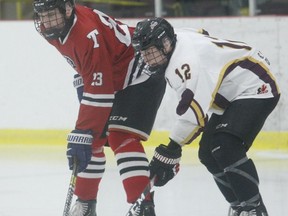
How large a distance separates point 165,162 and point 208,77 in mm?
387

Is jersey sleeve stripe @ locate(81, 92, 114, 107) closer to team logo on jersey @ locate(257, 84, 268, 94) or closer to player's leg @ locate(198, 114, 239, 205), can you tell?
player's leg @ locate(198, 114, 239, 205)

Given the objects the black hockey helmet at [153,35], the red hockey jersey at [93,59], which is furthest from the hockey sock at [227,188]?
the black hockey helmet at [153,35]

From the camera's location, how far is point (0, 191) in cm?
511

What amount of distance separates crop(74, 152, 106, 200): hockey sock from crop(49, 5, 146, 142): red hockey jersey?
0.87 feet

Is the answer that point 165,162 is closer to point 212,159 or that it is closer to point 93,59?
point 212,159

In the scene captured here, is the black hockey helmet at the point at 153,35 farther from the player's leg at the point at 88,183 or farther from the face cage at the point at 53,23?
the player's leg at the point at 88,183

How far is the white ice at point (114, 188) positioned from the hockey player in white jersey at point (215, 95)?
2.70 ft

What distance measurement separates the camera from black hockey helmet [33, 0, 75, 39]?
11.9 ft

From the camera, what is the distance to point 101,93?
371 centimetres

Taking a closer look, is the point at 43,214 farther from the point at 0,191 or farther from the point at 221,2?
the point at 221,2

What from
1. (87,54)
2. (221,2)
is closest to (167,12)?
(221,2)

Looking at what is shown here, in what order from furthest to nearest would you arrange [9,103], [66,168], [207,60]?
[9,103] → [66,168] → [207,60]

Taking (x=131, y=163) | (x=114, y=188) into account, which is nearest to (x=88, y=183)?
(x=131, y=163)

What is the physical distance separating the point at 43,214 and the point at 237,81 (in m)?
1.32
